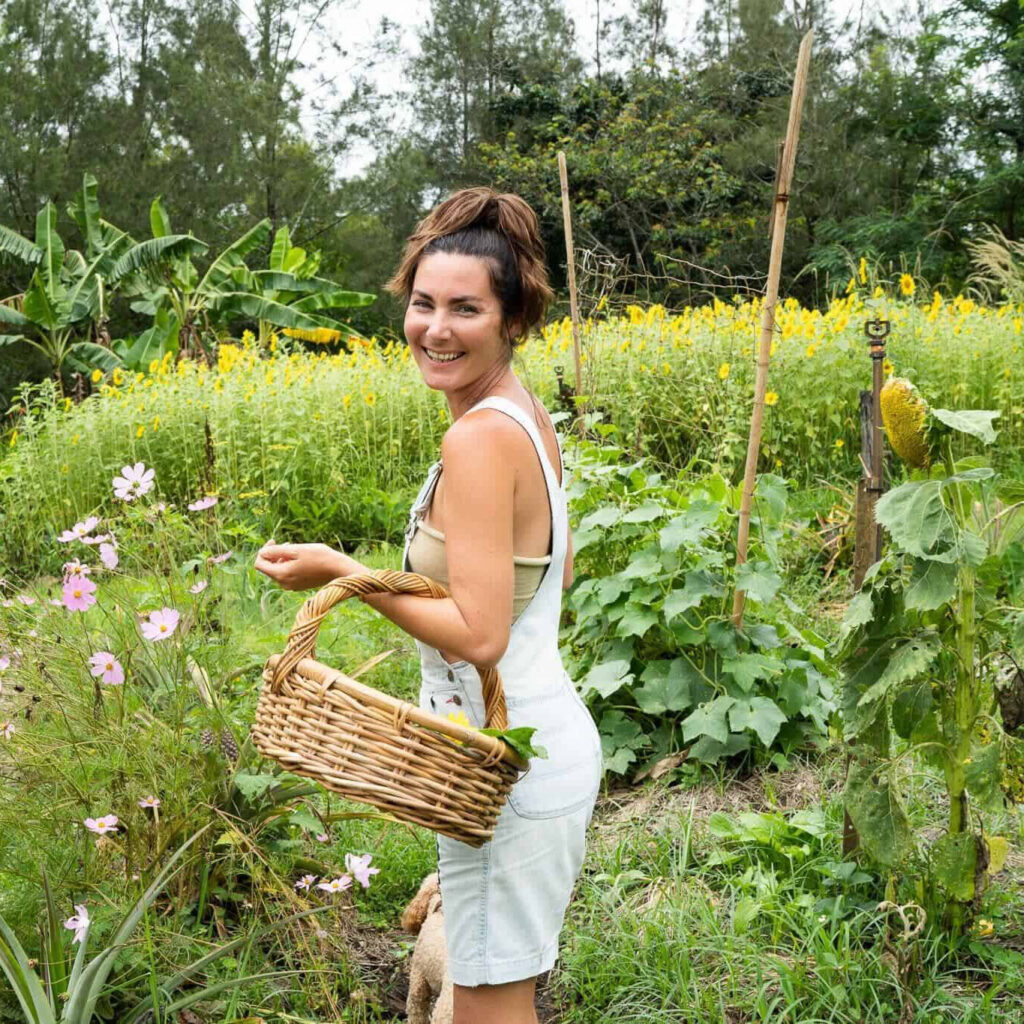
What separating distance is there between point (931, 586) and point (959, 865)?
65 centimetres

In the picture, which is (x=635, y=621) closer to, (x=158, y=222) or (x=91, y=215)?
(x=158, y=222)

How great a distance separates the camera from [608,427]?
4281 millimetres

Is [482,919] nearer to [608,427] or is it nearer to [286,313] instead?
[608,427]

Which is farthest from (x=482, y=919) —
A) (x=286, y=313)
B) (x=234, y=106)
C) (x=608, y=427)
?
(x=234, y=106)

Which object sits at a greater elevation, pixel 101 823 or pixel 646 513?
pixel 646 513

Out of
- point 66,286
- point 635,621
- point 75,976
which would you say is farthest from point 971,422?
point 66,286

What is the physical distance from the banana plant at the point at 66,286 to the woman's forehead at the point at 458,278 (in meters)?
12.6

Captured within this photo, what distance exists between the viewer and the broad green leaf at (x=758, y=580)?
3359 millimetres

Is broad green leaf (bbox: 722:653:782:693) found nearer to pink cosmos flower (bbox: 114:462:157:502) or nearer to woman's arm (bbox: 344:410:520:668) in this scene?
pink cosmos flower (bbox: 114:462:157:502)

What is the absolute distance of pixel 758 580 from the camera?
3.40 meters

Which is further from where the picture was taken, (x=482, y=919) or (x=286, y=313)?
(x=286, y=313)

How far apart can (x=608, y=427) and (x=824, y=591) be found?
1.38 metres

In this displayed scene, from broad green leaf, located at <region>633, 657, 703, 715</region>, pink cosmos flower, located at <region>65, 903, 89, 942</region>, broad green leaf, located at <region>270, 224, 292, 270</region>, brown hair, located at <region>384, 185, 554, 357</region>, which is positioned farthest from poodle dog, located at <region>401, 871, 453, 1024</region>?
broad green leaf, located at <region>270, 224, 292, 270</region>

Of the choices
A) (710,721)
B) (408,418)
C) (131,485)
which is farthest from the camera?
(408,418)
